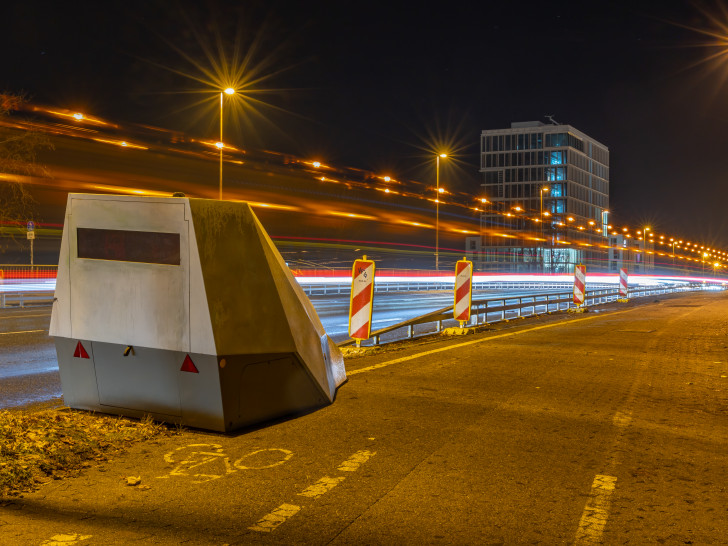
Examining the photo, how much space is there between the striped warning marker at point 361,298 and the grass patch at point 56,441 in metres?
5.89

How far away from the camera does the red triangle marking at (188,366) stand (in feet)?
20.3

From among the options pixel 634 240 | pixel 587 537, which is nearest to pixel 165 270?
pixel 587 537

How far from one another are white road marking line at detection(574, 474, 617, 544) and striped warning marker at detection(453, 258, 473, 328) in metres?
10.6

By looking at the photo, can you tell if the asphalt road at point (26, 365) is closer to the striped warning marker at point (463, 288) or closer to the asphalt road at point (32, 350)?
the asphalt road at point (32, 350)

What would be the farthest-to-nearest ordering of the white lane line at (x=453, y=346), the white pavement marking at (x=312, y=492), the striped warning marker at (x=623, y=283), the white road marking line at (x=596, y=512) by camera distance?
the striped warning marker at (x=623, y=283)
the white lane line at (x=453, y=346)
the white pavement marking at (x=312, y=492)
the white road marking line at (x=596, y=512)

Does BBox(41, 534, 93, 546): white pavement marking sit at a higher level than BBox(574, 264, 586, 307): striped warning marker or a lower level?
lower

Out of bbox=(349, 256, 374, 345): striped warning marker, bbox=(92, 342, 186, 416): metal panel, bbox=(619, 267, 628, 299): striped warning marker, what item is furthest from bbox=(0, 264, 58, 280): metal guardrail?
bbox=(619, 267, 628, 299): striped warning marker

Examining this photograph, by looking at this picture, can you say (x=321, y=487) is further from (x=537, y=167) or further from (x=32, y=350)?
(x=537, y=167)

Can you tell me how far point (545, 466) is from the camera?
5.39 metres

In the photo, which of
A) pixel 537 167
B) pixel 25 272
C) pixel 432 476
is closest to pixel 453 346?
pixel 432 476

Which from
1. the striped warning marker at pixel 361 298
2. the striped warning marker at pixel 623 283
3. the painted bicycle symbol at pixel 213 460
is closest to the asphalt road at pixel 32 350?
the painted bicycle symbol at pixel 213 460

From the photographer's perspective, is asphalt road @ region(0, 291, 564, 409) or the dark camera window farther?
asphalt road @ region(0, 291, 564, 409)

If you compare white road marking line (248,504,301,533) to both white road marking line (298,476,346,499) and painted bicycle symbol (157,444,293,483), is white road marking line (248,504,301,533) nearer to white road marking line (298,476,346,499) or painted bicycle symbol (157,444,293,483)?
white road marking line (298,476,346,499)

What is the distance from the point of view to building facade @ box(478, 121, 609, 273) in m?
120
